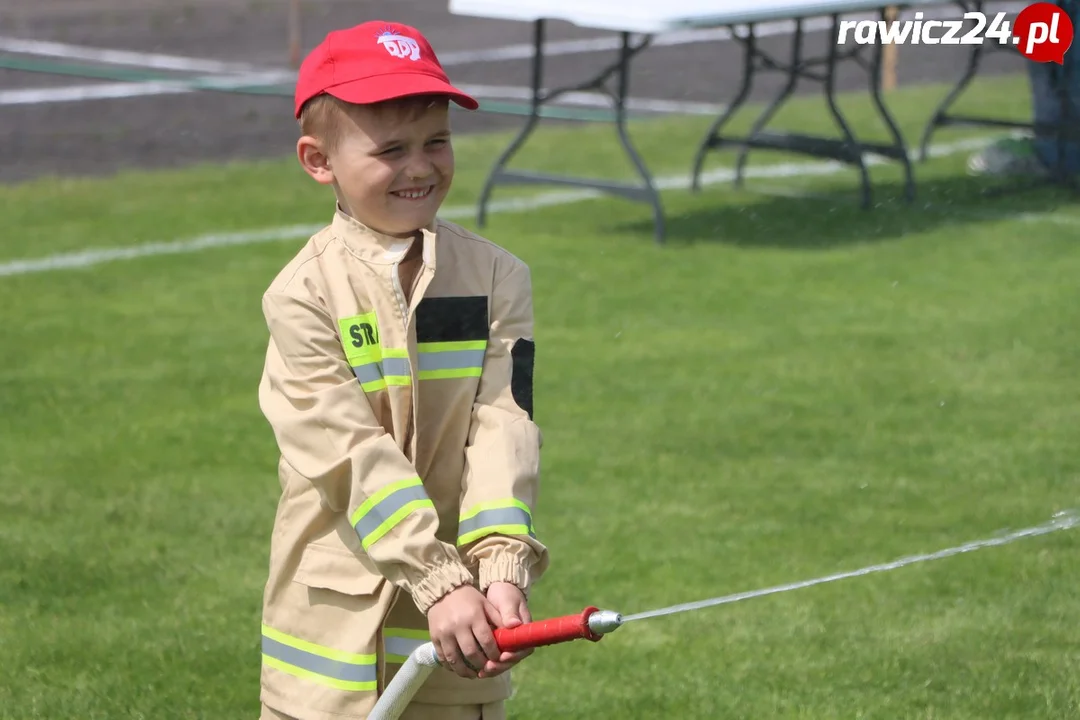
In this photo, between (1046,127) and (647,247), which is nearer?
(647,247)

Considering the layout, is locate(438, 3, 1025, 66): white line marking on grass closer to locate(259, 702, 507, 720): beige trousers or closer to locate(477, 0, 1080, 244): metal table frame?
locate(477, 0, 1080, 244): metal table frame

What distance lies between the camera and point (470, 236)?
3129mm

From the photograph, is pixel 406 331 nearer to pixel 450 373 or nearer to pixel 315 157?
pixel 450 373

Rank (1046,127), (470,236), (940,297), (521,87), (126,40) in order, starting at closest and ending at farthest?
1. (470,236)
2. (940,297)
3. (1046,127)
4. (521,87)
5. (126,40)

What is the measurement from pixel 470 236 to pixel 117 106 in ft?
39.2

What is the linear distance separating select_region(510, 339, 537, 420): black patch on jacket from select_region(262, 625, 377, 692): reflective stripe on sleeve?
20.1 inches

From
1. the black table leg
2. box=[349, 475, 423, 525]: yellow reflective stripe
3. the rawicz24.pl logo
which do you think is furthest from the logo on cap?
the rawicz24.pl logo

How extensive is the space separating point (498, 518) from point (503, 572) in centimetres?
10

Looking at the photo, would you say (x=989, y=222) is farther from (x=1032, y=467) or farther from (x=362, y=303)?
(x=362, y=303)

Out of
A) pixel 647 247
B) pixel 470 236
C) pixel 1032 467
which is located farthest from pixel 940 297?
pixel 470 236

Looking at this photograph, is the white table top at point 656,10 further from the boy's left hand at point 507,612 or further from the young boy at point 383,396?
the boy's left hand at point 507,612

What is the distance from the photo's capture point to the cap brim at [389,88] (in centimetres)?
287

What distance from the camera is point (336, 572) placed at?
301 cm

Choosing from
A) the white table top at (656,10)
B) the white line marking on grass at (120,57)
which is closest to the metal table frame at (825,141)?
the white table top at (656,10)
